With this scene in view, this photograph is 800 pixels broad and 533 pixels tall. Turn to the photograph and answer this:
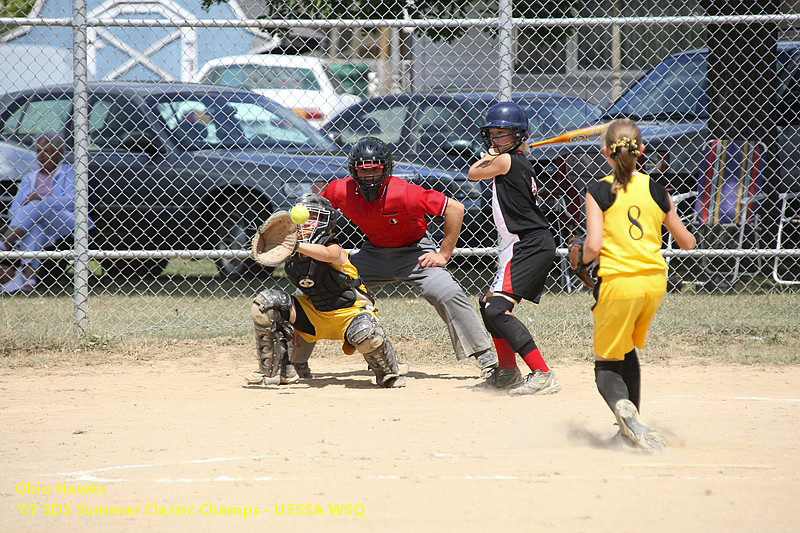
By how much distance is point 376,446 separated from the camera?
447cm

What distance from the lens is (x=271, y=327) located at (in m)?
5.90

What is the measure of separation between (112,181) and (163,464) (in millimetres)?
5561

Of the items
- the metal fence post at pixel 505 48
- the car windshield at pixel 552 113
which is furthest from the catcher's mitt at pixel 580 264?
the car windshield at pixel 552 113

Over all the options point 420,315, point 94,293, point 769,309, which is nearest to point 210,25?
point 420,315

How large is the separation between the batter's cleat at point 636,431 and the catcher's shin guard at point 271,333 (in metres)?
2.31

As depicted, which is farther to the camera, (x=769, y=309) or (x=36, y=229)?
(x=36, y=229)

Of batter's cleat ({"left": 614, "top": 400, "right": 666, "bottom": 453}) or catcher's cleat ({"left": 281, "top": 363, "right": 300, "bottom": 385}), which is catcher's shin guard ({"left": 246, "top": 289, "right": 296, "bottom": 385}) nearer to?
catcher's cleat ({"left": 281, "top": 363, "right": 300, "bottom": 385})

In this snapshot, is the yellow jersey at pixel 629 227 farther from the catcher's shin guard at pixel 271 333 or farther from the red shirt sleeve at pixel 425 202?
the catcher's shin guard at pixel 271 333

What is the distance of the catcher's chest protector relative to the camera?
19.2ft

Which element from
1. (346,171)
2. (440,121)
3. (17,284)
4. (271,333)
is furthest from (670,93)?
(17,284)

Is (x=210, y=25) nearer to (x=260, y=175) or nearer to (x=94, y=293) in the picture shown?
(x=260, y=175)

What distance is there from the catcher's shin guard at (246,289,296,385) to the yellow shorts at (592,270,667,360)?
2.13 m

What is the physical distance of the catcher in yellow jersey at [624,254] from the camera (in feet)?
14.2

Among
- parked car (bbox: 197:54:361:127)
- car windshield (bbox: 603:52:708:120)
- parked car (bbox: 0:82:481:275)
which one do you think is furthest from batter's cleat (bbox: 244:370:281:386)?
parked car (bbox: 197:54:361:127)
